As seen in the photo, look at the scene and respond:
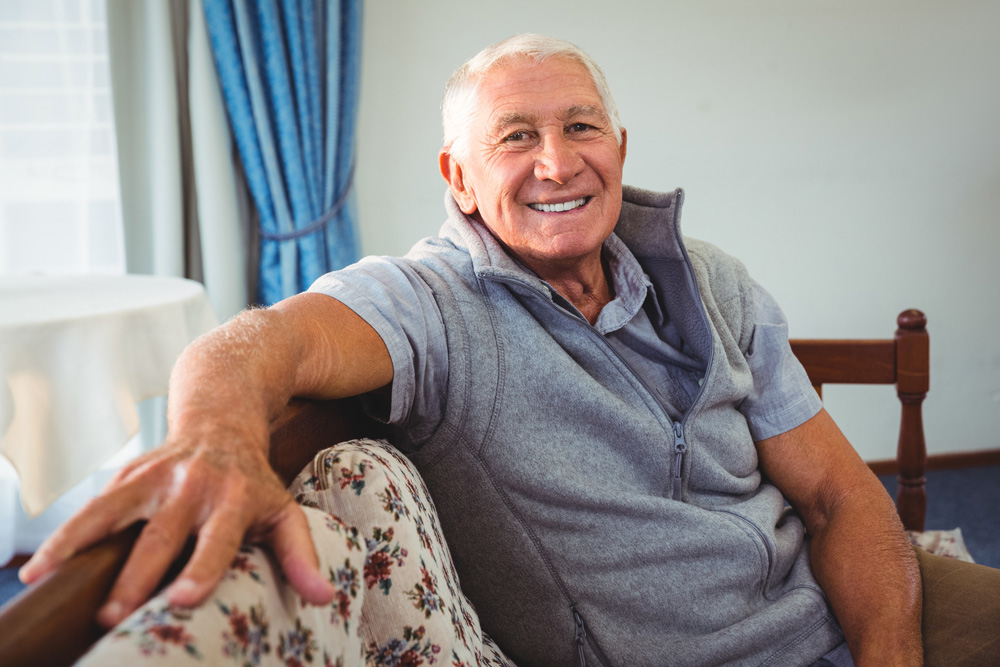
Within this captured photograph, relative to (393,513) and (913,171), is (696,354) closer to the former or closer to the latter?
(393,513)

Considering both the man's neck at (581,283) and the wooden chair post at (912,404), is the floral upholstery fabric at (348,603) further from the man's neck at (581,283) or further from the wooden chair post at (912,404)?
the wooden chair post at (912,404)

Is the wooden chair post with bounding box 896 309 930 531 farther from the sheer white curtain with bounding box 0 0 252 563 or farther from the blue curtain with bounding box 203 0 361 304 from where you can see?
the sheer white curtain with bounding box 0 0 252 563

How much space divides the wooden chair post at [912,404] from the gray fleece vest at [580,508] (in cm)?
54

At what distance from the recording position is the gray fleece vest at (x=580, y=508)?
1.05 metres

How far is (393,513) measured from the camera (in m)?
0.79

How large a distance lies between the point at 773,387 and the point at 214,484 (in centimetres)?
97

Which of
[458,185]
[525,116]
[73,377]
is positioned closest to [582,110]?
[525,116]

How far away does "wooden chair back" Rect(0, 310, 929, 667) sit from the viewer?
44 cm

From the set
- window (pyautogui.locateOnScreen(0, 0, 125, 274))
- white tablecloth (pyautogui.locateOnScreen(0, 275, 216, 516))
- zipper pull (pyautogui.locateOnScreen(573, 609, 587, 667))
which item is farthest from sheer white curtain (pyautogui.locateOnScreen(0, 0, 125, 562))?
zipper pull (pyautogui.locateOnScreen(573, 609, 587, 667))

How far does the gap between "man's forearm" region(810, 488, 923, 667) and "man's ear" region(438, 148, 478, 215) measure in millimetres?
Answer: 780

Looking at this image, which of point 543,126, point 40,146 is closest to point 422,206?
point 40,146

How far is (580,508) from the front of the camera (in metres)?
1.06

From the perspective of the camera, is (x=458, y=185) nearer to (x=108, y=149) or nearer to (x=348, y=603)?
(x=348, y=603)

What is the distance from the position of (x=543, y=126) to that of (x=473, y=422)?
A: 0.51 metres
